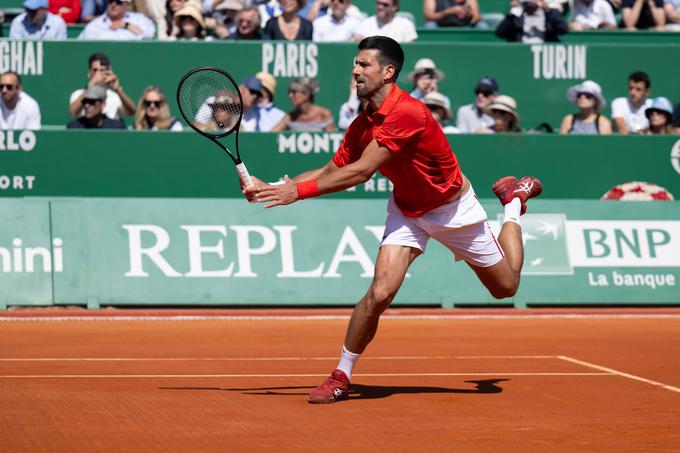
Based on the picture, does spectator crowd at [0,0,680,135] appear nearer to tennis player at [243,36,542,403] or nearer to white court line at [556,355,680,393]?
white court line at [556,355,680,393]

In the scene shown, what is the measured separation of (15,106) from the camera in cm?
1434

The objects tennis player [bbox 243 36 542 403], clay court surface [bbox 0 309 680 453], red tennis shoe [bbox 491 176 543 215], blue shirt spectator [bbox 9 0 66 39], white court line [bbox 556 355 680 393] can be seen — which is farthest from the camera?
blue shirt spectator [bbox 9 0 66 39]

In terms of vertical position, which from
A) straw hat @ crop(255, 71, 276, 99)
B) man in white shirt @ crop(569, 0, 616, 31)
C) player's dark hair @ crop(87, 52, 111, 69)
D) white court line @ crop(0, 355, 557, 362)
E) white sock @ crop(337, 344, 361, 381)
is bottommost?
white court line @ crop(0, 355, 557, 362)

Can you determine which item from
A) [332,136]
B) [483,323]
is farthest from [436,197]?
[332,136]

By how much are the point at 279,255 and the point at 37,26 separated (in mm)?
4602

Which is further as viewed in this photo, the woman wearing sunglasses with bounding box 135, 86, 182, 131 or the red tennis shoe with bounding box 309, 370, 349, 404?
the woman wearing sunglasses with bounding box 135, 86, 182, 131

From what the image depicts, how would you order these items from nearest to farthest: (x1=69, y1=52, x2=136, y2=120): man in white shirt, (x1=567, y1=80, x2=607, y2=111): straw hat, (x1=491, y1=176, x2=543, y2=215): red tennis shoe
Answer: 1. (x1=491, y1=176, x2=543, y2=215): red tennis shoe
2. (x1=69, y1=52, x2=136, y2=120): man in white shirt
3. (x1=567, y1=80, x2=607, y2=111): straw hat

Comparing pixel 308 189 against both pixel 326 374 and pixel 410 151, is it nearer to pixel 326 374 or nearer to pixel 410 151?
pixel 410 151

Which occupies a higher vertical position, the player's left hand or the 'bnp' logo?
the player's left hand

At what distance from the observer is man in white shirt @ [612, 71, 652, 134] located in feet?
50.0

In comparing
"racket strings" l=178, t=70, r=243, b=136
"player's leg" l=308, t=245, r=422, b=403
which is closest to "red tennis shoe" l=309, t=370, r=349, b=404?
"player's leg" l=308, t=245, r=422, b=403

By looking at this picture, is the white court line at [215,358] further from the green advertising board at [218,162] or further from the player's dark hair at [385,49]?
the green advertising board at [218,162]

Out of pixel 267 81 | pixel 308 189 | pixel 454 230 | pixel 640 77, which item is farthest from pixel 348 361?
pixel 640 77

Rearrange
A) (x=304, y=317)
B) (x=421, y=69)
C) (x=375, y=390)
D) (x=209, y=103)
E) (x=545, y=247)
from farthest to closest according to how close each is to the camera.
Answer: (x=421, y=69)
(x=545, y=247)
(x=304, y=317)
(x=209, y=103)
(x=375, y=390)
